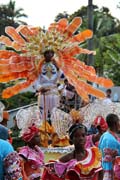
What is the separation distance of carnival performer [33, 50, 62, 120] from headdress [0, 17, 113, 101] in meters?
0.12

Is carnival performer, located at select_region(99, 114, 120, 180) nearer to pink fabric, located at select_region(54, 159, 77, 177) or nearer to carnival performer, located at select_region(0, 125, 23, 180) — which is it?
pink fabric, located at select_region(54, 159, 77, 177)

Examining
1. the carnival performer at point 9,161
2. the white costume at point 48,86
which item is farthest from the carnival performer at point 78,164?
the white costume at point 48,86

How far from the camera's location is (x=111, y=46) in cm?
3369

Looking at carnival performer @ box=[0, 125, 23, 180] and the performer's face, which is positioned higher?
the performer's face

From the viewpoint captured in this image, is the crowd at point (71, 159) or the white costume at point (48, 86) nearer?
the crowd at point (71, 159)

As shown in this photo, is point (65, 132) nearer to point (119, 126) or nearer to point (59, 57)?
point (59, 57)

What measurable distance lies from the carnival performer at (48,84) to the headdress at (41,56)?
117mm

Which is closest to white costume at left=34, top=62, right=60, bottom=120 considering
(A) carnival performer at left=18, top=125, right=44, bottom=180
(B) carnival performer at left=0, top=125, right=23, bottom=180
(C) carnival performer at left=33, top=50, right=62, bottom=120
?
(C) carnival performer at left=33, top=50, right=62, bottom=120

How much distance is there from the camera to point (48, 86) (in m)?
11.1

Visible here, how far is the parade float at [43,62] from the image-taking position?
11.1m

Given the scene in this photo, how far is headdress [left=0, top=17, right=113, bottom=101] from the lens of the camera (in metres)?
11.2

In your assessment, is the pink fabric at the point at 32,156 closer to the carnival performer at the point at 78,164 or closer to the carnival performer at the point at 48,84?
the carnival performer at the point at 78,164

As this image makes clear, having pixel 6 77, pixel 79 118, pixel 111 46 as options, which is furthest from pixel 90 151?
pixel 111 46

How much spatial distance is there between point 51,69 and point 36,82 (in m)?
0.41
